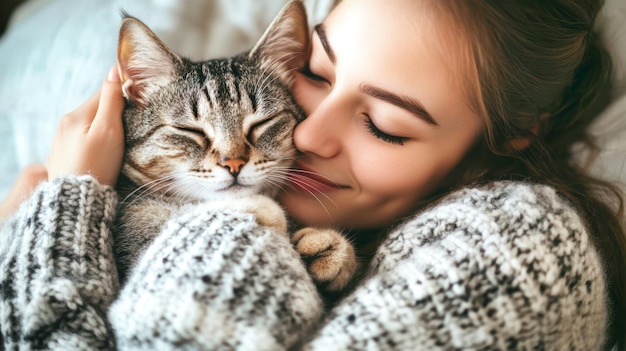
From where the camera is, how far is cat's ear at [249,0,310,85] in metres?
1.07

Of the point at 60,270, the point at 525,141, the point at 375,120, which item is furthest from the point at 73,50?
the point at 525,141

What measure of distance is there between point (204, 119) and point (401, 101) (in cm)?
41

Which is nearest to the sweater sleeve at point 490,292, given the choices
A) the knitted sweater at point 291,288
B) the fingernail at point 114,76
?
the knitted sweater at point 291,288

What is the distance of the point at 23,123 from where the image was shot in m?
1.42

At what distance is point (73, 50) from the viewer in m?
1.41

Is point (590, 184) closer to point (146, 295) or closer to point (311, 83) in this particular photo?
point (311, 83)

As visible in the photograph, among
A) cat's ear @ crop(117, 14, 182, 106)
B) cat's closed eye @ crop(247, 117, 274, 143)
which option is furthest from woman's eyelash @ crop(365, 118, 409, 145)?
cat's ear @ crop(117, 14, 182, 106)

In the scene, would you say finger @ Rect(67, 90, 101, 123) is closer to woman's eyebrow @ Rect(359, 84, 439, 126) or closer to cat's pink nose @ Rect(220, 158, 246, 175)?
cat's pink nose @ Rect(220, 158, 246, 175)

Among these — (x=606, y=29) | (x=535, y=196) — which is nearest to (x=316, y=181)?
(x=535, y=196)

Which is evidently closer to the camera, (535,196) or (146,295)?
(146,295)

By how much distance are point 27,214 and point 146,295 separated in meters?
0.35

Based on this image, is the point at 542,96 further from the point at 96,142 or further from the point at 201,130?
the point at 96,142

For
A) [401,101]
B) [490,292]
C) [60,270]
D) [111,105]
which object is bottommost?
[60,270]

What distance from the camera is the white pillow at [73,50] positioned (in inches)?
54.9
